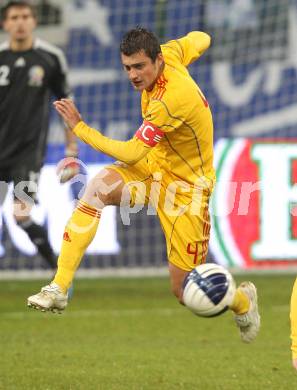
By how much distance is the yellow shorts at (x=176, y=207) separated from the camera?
7.25 meters

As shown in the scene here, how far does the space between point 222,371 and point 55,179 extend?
20.3 feet

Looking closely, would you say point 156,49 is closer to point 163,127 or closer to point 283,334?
point 163,127

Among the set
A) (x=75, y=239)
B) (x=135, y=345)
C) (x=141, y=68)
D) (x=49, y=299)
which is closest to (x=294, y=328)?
(x=49, y=299)

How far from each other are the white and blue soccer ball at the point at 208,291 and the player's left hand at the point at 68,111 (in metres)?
1.23

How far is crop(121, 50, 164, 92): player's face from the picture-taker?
6.84m

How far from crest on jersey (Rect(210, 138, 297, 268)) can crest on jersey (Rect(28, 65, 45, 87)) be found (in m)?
3.31

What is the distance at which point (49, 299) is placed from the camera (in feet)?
22.5

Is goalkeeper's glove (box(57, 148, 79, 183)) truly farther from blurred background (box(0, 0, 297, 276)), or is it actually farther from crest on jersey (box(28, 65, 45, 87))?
blurred background (box(0, 0, 297, 276))

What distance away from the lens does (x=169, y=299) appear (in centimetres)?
1220

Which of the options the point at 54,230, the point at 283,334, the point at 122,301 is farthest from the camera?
the point at 54,230

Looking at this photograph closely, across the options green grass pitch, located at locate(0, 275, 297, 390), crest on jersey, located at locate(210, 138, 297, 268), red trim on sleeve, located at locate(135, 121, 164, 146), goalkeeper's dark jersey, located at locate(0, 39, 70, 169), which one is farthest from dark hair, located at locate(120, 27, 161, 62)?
crest on jersey, located at locate(210, 138, 297, 268)

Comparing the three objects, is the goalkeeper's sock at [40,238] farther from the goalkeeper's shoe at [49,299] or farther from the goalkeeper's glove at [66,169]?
the goalkeeper's shoe at [49,299]

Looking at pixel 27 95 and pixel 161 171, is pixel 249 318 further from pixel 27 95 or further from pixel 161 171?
pixel 27 95

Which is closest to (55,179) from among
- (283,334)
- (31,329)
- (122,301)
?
(122,301)
